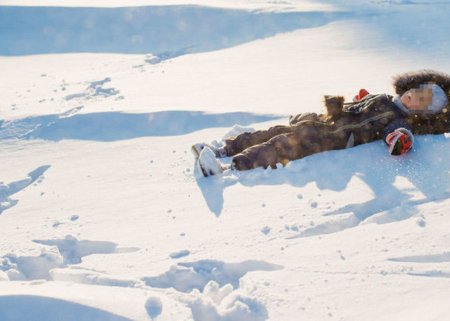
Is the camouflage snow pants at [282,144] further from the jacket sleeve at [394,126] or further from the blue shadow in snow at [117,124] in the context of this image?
the blue shadow in snow at [117,124]

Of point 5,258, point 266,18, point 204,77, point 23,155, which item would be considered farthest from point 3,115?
point 266,18

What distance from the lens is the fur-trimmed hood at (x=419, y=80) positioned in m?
3.01

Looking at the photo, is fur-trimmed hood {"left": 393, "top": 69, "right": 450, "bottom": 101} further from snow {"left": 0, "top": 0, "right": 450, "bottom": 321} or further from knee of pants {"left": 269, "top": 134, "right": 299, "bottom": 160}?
knee of pants {"left": 269, "top": 134, "right": 299, "bottom": 160}

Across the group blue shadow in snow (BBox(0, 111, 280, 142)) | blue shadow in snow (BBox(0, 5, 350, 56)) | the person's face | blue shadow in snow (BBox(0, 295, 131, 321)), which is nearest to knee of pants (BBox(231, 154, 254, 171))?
blue shadow in snow (BBox(0, 111, 280, 142))

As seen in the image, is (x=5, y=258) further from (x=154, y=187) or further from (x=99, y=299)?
(x=154, y=187)

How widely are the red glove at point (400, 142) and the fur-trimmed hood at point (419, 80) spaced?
484mm

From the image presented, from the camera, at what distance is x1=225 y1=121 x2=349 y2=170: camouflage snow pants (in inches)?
107

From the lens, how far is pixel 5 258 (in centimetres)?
197

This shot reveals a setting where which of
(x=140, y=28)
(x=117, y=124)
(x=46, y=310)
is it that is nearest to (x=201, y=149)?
(x=117, y=124)

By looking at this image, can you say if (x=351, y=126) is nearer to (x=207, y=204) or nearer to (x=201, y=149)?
(x=201, y=149)

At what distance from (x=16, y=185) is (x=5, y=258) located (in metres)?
0.92

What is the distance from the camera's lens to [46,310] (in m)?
1.55

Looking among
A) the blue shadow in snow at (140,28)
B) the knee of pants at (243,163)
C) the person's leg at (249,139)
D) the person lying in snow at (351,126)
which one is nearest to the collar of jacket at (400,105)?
the person lying in snow at (351,126)

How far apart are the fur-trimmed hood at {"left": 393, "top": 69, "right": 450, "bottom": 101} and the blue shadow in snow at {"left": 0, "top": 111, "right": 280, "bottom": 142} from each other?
86 centimetres
